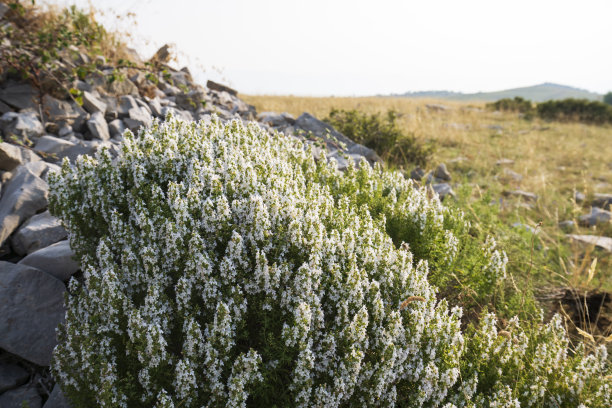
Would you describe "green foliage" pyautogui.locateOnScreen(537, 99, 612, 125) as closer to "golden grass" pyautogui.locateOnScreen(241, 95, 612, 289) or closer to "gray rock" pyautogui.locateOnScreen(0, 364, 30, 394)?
"golden grass" pyautogui.locateOnScreen(241, 95, 612, 289)

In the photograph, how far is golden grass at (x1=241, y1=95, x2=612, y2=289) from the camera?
812cm

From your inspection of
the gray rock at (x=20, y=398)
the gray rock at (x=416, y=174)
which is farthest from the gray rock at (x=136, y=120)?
the gray rock at (x=416, y=174)

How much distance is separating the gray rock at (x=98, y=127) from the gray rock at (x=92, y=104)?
0.37 m

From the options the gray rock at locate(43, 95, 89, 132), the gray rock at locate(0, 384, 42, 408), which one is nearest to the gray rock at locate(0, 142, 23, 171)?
the gray rock at locate(43, 95, 89, 132)

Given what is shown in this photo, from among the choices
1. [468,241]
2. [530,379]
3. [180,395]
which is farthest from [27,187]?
[530,379]

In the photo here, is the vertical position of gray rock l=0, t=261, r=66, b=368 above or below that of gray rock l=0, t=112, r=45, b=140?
below

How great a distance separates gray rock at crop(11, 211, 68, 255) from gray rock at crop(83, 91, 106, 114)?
315 centimetres

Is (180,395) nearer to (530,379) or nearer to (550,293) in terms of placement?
(530,379)

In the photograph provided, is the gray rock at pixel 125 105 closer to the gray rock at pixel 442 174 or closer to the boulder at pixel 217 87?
the boulder at pixel 217 87

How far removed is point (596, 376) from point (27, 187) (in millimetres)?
6066

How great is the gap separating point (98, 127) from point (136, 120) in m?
0.68

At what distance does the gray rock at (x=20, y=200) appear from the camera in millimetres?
4797

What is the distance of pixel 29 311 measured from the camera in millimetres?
3875

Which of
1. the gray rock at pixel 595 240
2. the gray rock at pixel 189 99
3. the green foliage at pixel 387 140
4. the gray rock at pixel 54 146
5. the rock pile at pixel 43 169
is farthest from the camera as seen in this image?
the green foliage at pixel 387 140
